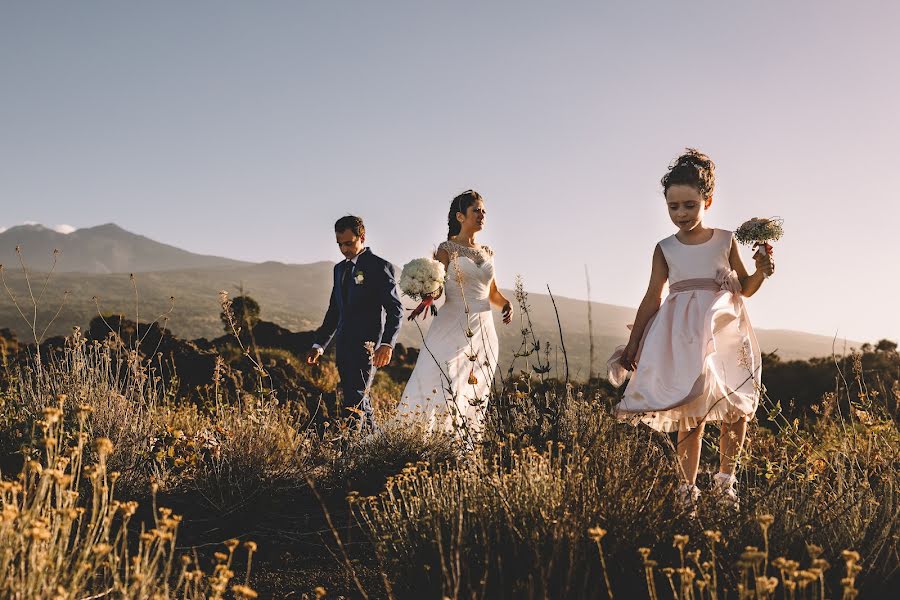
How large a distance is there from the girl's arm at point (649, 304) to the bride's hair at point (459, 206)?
7.70ft

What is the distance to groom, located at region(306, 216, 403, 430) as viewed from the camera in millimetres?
6230

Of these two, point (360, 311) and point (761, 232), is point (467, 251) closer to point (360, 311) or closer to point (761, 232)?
point (360, 311)

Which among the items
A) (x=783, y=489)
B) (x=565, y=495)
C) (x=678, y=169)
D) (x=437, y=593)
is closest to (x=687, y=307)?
(x=678, y=169)

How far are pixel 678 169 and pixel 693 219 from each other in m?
0.31

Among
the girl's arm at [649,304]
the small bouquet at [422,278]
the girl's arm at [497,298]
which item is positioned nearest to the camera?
the girl's arm at [649,304]

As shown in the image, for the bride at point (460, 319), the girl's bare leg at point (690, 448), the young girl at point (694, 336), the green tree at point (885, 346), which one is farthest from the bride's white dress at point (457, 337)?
the green tree at point (885, 346)

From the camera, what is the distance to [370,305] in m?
6.27

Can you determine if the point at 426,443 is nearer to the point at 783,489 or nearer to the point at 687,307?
the point at 687,307

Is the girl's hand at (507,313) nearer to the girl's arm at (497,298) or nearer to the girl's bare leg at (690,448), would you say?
the girl's arm at (497,298)

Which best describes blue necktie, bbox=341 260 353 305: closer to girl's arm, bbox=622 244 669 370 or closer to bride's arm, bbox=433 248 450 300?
bride's arm, bbox=433 248 450 300

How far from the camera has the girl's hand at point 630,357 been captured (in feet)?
14.1

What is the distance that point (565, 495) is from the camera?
260 cm

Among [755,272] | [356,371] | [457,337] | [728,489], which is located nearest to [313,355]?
[356,371]

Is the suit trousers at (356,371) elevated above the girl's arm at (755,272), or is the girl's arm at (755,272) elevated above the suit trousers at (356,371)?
the girl's arm at (755,272)
